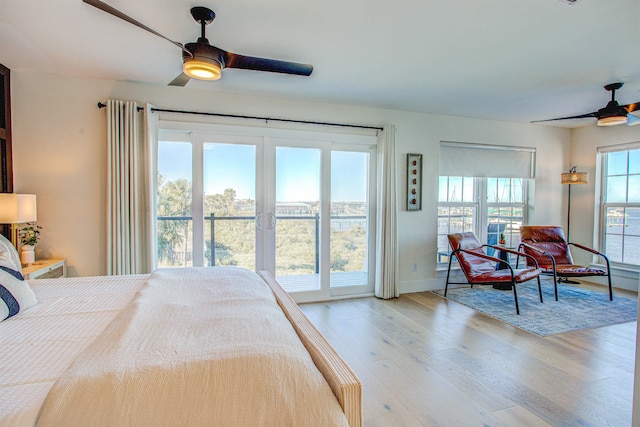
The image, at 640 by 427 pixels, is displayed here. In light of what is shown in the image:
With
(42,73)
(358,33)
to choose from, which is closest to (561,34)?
(358,33)

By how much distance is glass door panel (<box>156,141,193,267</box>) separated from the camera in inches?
139

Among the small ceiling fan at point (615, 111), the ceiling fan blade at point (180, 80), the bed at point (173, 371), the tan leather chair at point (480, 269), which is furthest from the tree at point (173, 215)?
the small ceiling fan at point (615, 111)

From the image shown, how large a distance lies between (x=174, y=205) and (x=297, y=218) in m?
1.40

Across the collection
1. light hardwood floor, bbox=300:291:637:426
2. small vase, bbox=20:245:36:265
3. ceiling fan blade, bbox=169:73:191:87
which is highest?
ceiling fan blade, bbox=169:73:191:87

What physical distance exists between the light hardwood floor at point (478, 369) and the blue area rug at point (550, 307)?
0.16m

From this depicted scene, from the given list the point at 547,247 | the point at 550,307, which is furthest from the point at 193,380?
the point at 547,247

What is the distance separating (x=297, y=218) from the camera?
402 cm

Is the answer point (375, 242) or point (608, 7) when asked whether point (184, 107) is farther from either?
point (608, 7)

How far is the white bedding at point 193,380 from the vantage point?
925 mm

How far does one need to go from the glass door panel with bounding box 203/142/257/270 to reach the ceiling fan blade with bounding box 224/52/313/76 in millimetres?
1605

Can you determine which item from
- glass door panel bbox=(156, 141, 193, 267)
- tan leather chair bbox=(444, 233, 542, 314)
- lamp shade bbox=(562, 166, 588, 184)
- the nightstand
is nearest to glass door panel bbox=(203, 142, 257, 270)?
glass door panel bbox=(156, 141, 193, 267)

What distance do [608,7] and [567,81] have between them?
4.85 ft

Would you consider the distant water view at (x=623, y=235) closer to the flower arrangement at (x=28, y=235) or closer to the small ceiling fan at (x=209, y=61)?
the small ceiling fan at (x=209, y=61)

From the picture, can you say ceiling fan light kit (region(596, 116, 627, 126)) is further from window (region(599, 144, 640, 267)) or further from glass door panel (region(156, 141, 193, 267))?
glass door panel (region(156, 141, 193, 267))
